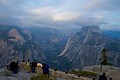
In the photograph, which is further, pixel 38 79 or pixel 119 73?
pixel 119 73

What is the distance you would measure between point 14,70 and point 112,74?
24.6 m

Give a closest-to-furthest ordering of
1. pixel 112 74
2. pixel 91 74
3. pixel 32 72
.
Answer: pixel 32 72 < pixel 112 74 < pixel 91 74

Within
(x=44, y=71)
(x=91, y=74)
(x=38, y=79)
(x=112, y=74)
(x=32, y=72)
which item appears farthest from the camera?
(x=91, y=74)

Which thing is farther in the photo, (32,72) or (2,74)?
(32,72)

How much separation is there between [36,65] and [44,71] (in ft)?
15.3

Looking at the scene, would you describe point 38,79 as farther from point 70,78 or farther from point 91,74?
point 91,74

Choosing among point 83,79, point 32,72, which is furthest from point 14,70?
point 83,79

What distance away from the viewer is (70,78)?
4434 centimetres

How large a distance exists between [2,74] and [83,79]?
14723 millimetres

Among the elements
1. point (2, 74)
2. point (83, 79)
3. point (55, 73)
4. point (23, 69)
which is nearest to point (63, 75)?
point (55, 73)

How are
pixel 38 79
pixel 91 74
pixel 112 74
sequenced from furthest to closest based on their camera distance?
pixel 91 74 → pixel 112 74 → pixel 38 79

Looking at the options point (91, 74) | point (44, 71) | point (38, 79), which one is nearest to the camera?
point (38, 79)

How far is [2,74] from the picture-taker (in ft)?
123

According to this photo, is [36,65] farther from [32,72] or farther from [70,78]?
[70,78]
